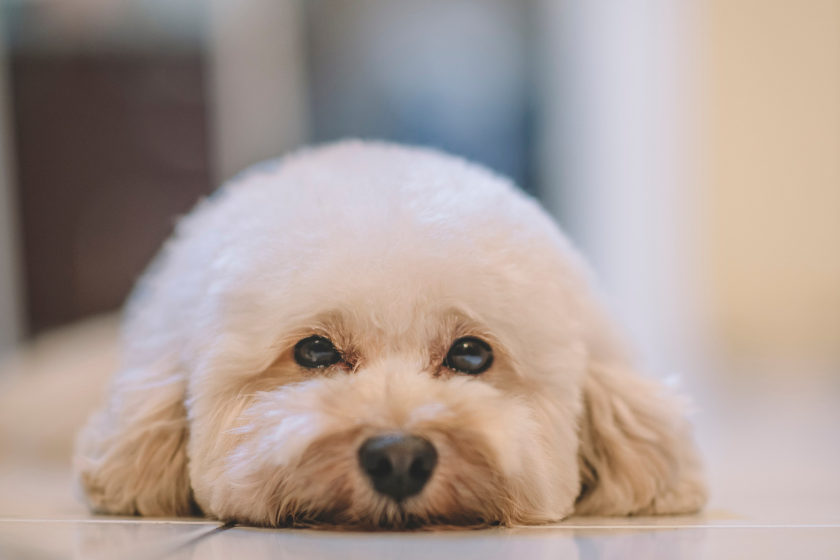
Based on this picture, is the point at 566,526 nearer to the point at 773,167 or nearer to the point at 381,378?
the point at 381,378

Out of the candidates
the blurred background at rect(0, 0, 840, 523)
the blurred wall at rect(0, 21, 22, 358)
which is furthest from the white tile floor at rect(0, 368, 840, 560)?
the blurred wall at rect(0, 21, 22, 358)

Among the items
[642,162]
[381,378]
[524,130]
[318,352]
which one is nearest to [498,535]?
[381,378]

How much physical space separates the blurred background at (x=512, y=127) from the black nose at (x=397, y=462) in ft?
13.1

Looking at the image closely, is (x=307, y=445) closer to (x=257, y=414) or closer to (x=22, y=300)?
(x=257, y=414)

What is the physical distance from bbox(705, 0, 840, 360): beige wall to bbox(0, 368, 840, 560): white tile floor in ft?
11.4

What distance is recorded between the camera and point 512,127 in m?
5.65

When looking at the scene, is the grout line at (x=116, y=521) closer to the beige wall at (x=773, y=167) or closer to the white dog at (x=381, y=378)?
the white dog at (x=381, y=378)

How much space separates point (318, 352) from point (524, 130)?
4.48 metres

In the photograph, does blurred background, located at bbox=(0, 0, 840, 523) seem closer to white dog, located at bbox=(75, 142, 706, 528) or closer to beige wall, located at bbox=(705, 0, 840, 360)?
beige wall, located at bbox=(705, 0, 840, 360)

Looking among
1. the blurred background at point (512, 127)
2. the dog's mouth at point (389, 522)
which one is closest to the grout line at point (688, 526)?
the dog's mouth at point (389, 522)

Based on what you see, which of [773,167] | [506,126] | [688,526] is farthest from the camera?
[506,126]

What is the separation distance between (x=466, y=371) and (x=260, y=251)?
44 centimetres

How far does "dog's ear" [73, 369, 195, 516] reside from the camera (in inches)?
59.7

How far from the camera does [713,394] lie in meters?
4.77
